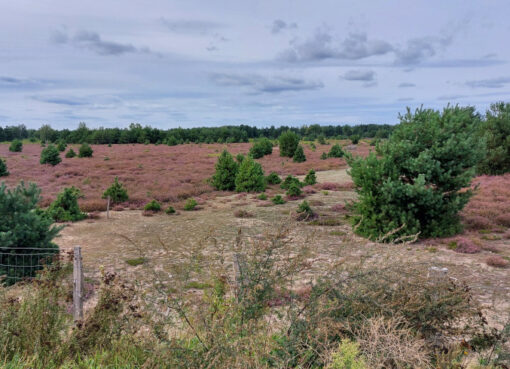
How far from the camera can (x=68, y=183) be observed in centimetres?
2584

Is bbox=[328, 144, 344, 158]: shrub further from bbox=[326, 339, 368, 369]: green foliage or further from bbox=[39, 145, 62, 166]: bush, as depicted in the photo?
bbox=[326, 339, 368, 369]: green foliage

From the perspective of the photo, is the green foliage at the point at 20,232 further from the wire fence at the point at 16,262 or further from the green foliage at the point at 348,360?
the green foliage at the point at 348,360

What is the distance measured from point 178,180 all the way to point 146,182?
2491 mm

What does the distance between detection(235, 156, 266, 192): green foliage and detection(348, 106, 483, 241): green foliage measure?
1129 centimetres

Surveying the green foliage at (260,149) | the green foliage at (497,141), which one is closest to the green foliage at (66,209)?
the green foliage at (497,141)

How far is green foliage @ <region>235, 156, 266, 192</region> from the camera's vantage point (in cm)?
2430

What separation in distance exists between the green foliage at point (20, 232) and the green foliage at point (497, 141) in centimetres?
2783

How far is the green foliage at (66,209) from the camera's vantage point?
16.2 meters

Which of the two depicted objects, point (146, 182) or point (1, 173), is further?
point (1, 173)

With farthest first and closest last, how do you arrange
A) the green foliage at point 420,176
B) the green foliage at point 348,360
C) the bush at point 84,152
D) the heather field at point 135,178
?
the bush at point 84,152, the heather field at point 135,178, the green foliage at point 420,176, the green foliage at point 348,360

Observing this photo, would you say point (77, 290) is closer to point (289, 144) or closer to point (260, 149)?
point (289, 144)

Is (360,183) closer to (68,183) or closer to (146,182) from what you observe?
(146,182)

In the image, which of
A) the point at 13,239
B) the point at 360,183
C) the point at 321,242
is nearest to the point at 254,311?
the point at 13,239

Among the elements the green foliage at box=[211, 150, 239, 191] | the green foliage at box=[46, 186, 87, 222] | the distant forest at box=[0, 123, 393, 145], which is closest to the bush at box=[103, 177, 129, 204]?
the green foliage at box=[46, 186, 87, 222]
